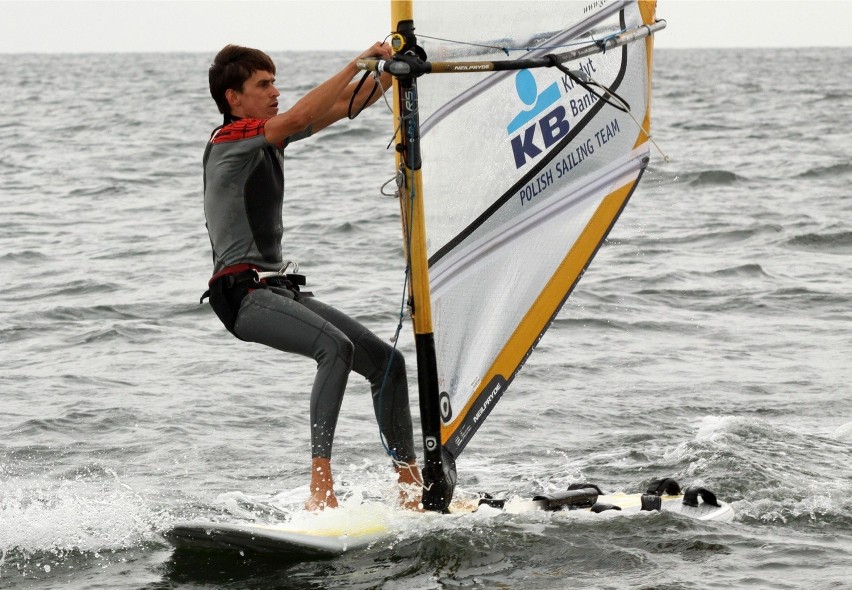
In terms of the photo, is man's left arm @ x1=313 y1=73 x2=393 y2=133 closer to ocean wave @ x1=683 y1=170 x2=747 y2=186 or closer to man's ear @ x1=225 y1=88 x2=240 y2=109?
man's ear @ x1=225 y1=88 x2=240 y2=109

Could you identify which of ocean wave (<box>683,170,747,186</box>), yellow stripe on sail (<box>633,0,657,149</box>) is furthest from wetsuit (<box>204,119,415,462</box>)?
ocean wave (<box>683,170,747,186</box>)

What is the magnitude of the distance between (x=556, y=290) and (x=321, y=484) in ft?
4.38

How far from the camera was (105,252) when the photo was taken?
14.0 m

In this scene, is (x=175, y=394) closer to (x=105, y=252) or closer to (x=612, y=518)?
(x=612, y=518)

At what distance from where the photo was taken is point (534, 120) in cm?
507

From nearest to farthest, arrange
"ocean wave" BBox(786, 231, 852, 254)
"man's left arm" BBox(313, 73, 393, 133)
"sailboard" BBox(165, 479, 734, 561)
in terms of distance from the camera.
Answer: "man's left arm" BBox(313, 73, 393, 133)
"sailboard" BBox(165, 479, 734, 561)
"ocean wave" BBox(786, 231, 852, 254)

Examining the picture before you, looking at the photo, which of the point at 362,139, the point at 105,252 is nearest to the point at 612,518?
the point at 105,252

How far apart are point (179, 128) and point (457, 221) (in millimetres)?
26901

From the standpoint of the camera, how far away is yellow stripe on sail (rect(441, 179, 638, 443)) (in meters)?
5.25

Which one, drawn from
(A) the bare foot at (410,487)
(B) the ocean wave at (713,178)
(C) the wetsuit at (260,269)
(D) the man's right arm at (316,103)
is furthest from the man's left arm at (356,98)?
(B) the ocean wave at (713,178)

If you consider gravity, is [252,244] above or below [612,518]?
above

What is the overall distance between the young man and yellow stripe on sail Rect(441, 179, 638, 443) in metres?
0.62

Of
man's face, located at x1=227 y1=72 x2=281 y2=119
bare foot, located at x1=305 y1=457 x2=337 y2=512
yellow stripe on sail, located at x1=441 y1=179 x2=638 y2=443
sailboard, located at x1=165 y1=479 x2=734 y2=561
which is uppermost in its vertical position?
man's face, located at x1=227 y1=72 x2=281 y2=119

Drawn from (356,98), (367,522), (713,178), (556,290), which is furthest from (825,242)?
(356,98)
